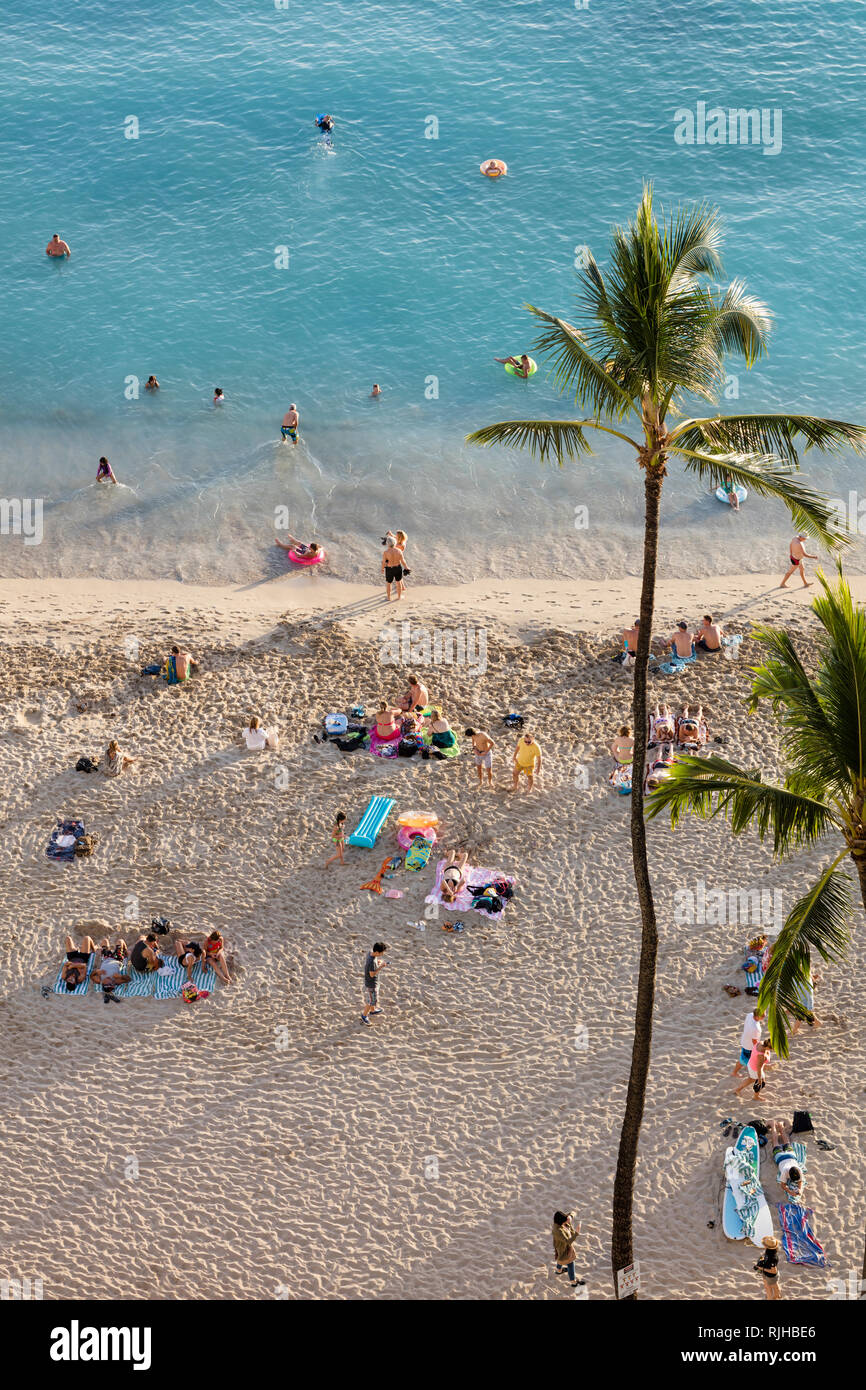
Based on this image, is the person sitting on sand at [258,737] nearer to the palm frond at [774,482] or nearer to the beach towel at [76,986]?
the beach towel at [76,986]

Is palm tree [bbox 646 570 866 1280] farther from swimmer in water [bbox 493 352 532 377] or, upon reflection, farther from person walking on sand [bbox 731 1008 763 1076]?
swimmer in water [bbox 493 352 532 377]

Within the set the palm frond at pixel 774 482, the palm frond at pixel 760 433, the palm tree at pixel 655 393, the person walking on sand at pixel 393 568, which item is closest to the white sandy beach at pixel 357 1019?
the person walking on sand at pixel 393 568

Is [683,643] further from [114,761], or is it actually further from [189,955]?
[189,955]

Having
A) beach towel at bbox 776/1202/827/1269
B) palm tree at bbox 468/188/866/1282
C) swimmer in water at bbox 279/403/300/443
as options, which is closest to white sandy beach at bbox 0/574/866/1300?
beach towel at bbox 776/1202/827/1269

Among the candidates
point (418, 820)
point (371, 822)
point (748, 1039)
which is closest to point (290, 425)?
point (371, 822)

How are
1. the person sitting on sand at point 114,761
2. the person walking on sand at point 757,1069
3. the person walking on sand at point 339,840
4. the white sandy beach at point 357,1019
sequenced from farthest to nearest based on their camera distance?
Answer: 1. the person sitting on sand at point 114,761
2. the person walking on sand at point 339,840
3. the person walking on sand at point 757,1069
4. the white sandy beach at point 357,1019
